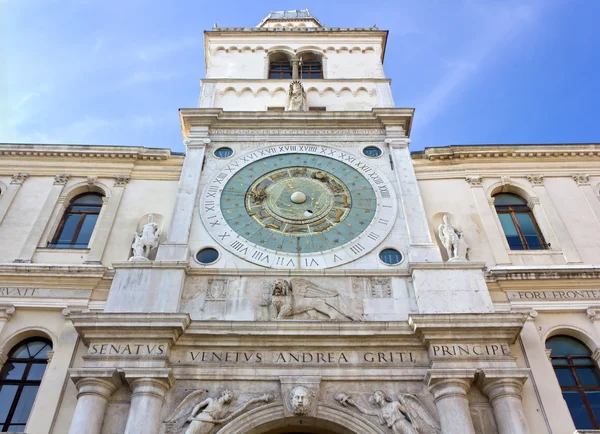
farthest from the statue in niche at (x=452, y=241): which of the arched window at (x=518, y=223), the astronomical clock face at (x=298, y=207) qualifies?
the arched window at (x=518, y=223)

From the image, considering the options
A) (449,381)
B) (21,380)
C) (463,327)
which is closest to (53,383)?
(21,380)

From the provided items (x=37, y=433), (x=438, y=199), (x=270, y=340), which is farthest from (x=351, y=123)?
(x=37, y=433)

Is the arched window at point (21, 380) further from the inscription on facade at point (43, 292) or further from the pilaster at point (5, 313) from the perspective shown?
the inscription on facade at point (43, 292)

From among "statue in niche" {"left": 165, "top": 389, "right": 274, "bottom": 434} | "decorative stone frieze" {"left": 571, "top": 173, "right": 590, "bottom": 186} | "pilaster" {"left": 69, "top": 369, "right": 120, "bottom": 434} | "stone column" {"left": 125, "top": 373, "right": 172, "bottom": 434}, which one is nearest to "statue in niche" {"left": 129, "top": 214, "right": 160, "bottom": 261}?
"pilaster" {"left": 69, "top": 369, "right": 120, "bottom": 434}

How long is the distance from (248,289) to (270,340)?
5.24ft

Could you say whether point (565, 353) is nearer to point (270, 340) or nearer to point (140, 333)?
point (270, 340)

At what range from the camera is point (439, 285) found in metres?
13.6

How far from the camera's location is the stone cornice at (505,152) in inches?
704

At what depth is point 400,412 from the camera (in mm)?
11539

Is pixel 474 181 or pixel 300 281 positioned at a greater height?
pixel 474 181

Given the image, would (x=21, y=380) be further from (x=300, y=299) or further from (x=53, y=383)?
(x=300, y=299)

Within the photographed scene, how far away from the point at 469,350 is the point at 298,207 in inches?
228

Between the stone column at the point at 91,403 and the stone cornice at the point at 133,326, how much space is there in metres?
0.99

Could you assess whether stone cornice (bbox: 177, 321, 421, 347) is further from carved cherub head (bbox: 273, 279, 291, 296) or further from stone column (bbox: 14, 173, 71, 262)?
stone column (bbox: 14, 173, 71, 262)
